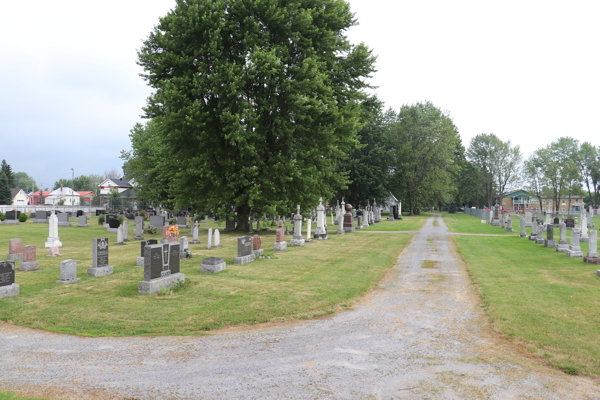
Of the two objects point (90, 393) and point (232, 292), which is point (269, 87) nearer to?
point (232, 292)

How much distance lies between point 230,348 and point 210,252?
40.1 feet

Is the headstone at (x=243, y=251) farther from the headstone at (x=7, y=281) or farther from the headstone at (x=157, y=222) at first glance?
the headstone at (x=157, y=222)

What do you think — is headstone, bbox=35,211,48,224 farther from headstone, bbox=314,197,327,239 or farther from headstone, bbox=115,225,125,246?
headstone, bbox=314,197,327,239

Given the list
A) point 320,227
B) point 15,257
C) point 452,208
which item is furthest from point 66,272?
point 452,208

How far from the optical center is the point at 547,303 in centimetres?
937

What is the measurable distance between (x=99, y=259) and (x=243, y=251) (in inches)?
194

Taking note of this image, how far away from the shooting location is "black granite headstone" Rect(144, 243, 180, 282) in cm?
1028

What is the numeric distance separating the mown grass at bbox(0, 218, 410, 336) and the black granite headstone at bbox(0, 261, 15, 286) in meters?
0.46

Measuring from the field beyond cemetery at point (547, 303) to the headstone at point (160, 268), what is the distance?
25.4 ft

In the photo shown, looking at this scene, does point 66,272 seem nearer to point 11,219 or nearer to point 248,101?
point 248,101

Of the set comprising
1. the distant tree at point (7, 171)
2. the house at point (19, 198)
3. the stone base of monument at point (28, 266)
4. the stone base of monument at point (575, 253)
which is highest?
the distant tree at point (7, 171)

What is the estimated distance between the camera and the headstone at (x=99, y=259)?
1250 cm

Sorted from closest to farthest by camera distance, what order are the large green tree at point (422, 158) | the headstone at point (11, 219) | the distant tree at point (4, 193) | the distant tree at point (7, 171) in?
the headstone at point (11, 219) < the large green tree at point (422, 158) < the distant tree at point (4, 193) < the distant tree at point (7, 171)

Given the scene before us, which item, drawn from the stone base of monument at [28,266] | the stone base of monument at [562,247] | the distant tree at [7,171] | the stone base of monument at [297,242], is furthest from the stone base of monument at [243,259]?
the distant tree at [7,171]
